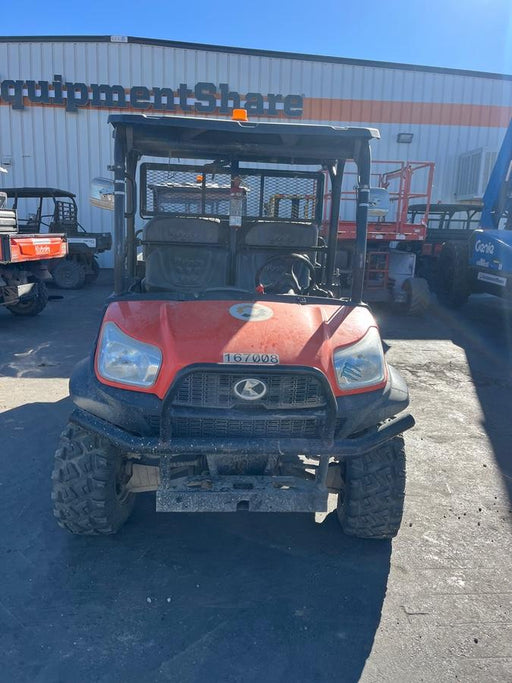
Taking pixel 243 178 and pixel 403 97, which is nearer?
pixel 243 178

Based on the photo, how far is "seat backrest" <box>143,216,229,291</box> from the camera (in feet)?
11.9

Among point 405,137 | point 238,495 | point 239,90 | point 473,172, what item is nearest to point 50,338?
point 238,495

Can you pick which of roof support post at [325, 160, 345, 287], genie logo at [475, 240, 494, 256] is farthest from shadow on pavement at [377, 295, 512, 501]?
roof support post at [325, 160, 345, 287]

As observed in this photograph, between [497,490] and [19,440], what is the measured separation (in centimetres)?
341

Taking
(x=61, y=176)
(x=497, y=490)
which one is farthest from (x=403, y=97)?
(x=497, y=490)

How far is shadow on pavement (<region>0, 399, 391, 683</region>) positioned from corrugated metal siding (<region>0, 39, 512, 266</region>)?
13665 millimetres

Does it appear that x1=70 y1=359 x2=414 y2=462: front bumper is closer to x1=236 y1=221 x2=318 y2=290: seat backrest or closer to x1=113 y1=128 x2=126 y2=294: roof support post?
x1=113 y1=128 x2=126 y2=294: roof support post

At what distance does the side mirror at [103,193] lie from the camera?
3383mm

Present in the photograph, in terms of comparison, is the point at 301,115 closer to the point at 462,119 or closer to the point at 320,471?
the point at 462,119

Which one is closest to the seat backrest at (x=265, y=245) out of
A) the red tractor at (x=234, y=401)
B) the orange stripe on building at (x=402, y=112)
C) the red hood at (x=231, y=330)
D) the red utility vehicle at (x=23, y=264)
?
the red tractor at (x=234, y=401)

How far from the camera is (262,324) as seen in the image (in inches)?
103

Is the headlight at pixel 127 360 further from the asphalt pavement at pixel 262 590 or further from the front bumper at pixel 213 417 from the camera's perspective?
the asphalt pavement at pixel 262 590

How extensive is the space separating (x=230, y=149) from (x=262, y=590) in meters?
2.60

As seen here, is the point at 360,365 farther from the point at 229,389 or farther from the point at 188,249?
the point at 188,249
